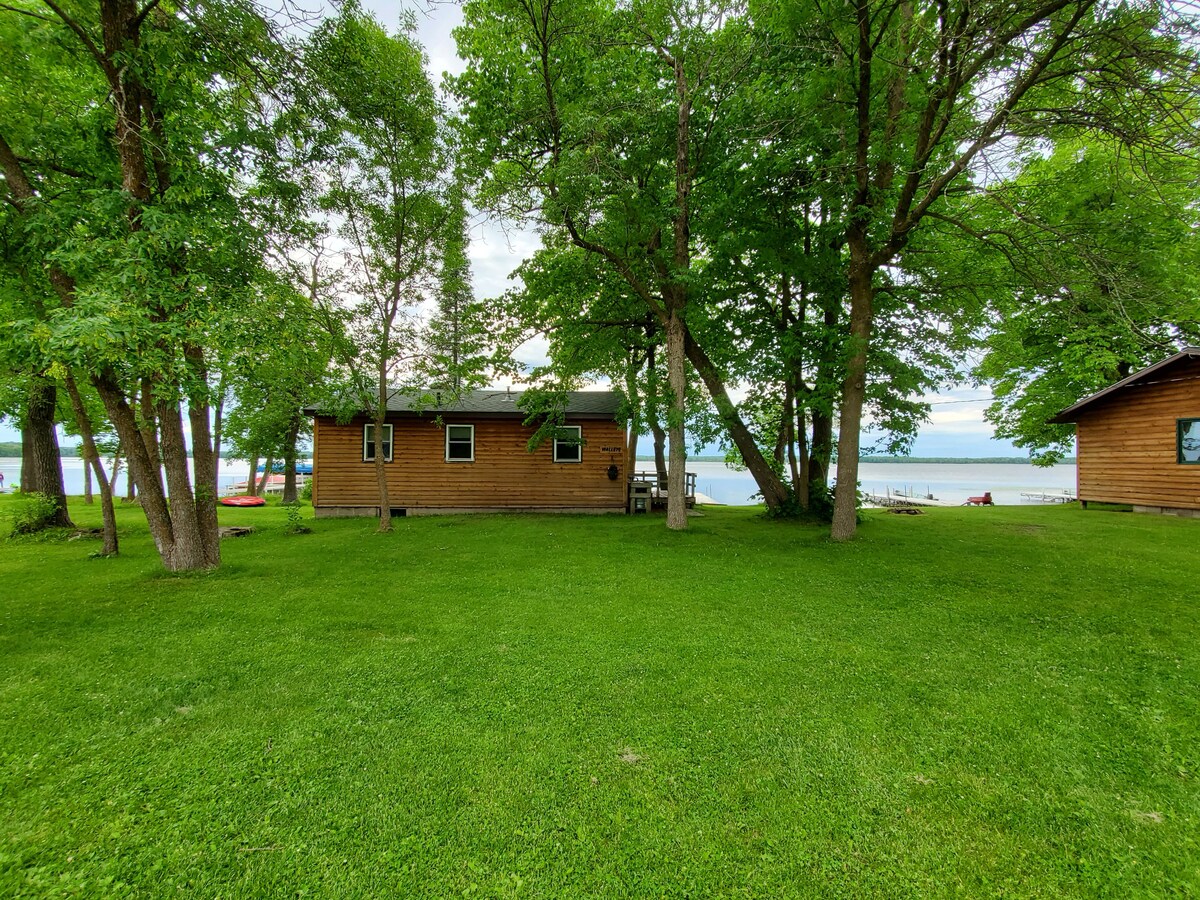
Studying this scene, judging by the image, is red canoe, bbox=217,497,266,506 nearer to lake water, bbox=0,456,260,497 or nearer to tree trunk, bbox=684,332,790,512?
lake water, bbox=0,456,260,497

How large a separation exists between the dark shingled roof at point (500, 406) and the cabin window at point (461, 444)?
1.59ft

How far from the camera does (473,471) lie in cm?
1302

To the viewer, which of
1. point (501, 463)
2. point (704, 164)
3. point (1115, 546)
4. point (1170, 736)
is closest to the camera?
point (1170, 736)

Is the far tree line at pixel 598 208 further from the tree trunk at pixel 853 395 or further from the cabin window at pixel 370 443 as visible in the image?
the cabin window at pixel 370 443

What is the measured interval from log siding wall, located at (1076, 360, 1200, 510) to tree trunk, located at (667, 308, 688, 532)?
11.6 meters

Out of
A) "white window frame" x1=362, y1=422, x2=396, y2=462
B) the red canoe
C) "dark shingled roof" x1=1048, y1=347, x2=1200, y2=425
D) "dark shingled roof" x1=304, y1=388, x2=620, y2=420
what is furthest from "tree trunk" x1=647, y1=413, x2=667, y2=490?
the red canoe

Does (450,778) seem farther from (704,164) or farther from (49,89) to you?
(704,164)

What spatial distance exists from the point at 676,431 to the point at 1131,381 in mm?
11745

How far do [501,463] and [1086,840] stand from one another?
39.8 ft

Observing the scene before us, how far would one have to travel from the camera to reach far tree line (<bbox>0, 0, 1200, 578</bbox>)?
16.4 ft

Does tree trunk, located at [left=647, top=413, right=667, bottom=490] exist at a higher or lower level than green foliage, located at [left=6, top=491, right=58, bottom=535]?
higher

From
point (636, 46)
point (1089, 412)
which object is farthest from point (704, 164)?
point (1089, 412)

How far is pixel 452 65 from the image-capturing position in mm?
9695

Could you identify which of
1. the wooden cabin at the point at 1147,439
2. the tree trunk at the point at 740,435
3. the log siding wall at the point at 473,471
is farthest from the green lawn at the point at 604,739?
the wooden cabin at the point at 1147,439
